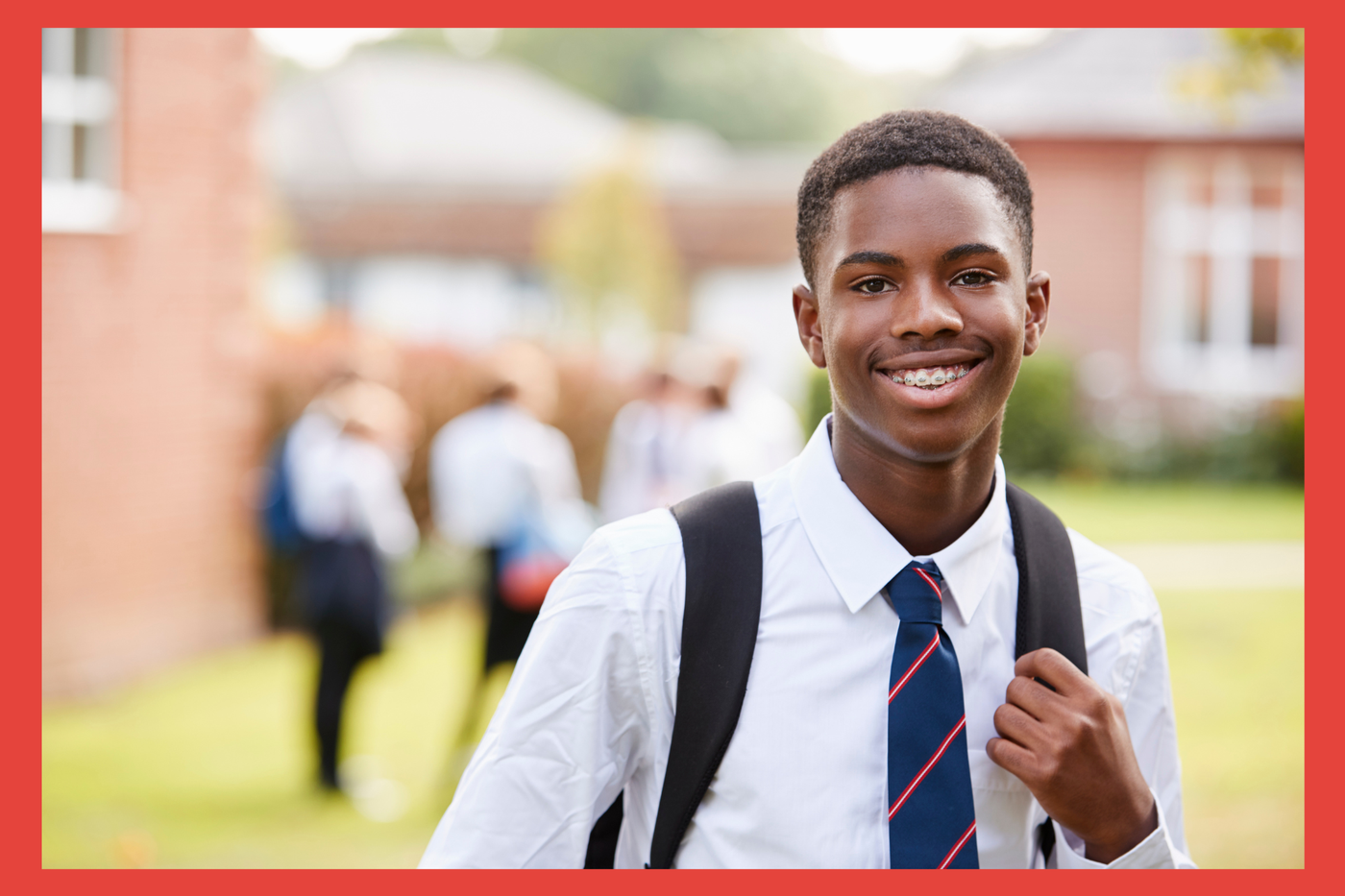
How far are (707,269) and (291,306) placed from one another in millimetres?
9353

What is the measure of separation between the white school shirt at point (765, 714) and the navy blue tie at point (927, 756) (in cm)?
3

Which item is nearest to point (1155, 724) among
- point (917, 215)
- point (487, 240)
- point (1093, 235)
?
point (917, 215)

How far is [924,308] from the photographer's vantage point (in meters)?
1.73

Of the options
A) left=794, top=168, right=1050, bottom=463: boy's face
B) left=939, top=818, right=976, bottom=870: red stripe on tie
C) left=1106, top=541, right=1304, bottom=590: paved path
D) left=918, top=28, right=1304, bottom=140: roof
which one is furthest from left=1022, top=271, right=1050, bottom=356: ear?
left=918, top=28, right=1304, bottom=140: roof

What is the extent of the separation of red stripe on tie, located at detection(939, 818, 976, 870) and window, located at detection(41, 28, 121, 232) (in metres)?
7.85

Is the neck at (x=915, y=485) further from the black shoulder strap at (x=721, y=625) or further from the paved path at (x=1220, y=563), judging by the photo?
the paved path at (x=1220, y=563)

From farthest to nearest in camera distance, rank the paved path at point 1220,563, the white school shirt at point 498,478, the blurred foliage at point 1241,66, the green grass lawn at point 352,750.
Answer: the paved path at point 1220,563, the white school shirt at point 498,478, the green grass lawn at point 352,750, the blurred foliage at point 1241,66

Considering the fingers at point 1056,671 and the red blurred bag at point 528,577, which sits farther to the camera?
the red blurred bag at point 528,577

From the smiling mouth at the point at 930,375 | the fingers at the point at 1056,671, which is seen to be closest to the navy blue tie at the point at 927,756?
the fingers at the point at 1056,671

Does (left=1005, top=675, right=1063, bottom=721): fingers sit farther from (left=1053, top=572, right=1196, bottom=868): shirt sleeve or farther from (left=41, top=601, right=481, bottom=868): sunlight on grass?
(left=41, top=601, right=481, bottom=868): sunlight on grass

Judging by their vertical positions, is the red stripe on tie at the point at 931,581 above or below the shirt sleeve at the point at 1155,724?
above

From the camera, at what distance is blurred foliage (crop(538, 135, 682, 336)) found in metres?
21.4

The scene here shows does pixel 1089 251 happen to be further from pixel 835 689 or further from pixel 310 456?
pixel 835 689

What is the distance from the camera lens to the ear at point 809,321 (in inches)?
77.5
